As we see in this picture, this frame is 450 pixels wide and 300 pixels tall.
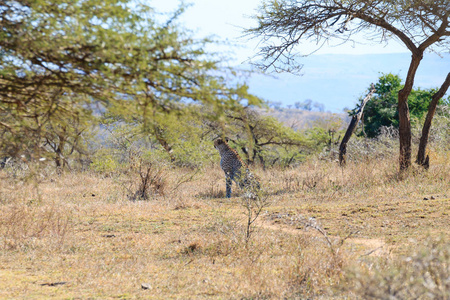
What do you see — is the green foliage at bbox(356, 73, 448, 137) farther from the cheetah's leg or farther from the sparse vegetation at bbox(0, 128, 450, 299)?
the cheetah's leg

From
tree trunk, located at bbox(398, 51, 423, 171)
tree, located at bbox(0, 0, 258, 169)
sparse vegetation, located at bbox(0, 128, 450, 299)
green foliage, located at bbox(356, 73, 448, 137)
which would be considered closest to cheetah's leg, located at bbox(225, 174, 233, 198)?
sparse vegetation, located at bbox(0, 128, 450, 299)

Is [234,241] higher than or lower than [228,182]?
higher

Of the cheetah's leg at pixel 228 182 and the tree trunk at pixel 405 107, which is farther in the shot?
the tree trunk at pixel 405 107

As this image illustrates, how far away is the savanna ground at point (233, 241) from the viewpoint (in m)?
5.45

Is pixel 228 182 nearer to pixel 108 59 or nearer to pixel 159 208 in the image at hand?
pixel 159 208

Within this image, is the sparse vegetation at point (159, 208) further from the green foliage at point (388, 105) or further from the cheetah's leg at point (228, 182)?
the green foliage at point (388, 105)

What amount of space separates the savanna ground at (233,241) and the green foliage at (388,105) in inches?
483

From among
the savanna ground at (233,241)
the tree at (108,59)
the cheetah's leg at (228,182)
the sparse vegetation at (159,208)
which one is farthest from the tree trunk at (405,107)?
the tree at (108,59)

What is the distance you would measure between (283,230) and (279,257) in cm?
212

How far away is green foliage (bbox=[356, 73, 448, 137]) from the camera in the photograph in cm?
2564

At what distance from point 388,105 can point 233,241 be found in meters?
20.8

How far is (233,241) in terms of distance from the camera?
7.55 metres

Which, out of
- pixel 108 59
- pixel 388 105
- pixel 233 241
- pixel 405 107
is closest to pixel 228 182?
pixel 233 241

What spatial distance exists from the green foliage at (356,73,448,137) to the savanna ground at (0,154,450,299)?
1226 cm
